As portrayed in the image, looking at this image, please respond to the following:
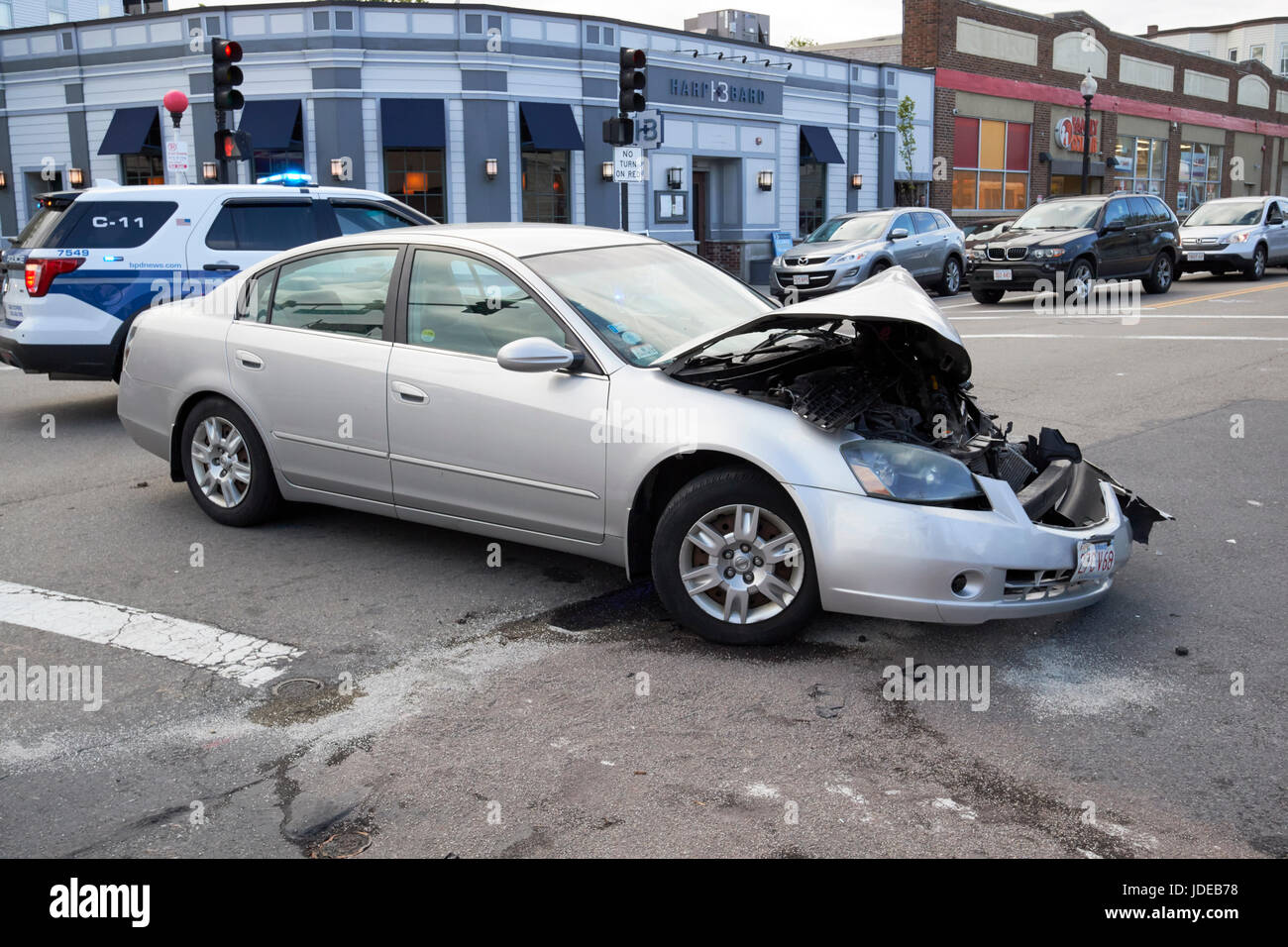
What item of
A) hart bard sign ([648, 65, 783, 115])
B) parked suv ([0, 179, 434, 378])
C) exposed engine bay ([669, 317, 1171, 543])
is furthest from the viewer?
hart bard sign ([648, 65, 783, 115])

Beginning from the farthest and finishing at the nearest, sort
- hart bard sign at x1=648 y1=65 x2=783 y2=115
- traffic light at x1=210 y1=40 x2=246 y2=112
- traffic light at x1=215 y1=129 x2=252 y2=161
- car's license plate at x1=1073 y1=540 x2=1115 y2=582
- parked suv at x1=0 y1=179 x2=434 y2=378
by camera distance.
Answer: hart bard sign at x1=648 y1=65 x2=783 y2=115
traffic light at x1=215 y1=129 x2=252 y2=161
traffic light at x1=210 y1=40 x2=246 y2=112
parked suv at x1=0 y1=179 x2=434 y2=378
car's license plate at x1=1073 y1=540 x2=1115 y2=582

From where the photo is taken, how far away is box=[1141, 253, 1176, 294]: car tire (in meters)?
21.5

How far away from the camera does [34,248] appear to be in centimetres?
945

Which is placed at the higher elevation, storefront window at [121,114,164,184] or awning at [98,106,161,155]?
awning at [98,106,161,155]

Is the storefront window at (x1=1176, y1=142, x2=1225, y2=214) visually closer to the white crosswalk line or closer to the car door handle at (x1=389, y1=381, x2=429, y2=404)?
the car door handle at (x1=389, y1=381, x2=429, y2=404)

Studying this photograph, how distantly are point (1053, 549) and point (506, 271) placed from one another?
2.63 metres

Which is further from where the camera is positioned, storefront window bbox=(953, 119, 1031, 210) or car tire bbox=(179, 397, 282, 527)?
storefront window bbox=(953, 119, 1031, 210)

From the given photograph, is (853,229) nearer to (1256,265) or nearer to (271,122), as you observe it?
(1256,265)

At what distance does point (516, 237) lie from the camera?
5680mm

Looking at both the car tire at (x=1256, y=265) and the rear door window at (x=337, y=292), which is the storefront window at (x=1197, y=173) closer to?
the car tire at (x=1256, y=265)

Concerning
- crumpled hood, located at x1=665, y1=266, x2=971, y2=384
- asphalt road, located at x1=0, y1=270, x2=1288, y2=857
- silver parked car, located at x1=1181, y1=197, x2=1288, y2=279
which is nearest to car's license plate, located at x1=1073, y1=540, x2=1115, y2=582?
asphalt road, located at x1=0, y1=270, x2=1288, y2=857

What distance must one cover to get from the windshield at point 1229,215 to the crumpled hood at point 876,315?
2268 cm

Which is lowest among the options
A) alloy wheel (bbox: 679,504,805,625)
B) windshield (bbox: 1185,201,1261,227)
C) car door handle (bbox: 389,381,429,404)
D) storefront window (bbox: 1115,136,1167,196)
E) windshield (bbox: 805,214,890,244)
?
alloy wheel (bbox: 679,504,805,625)
